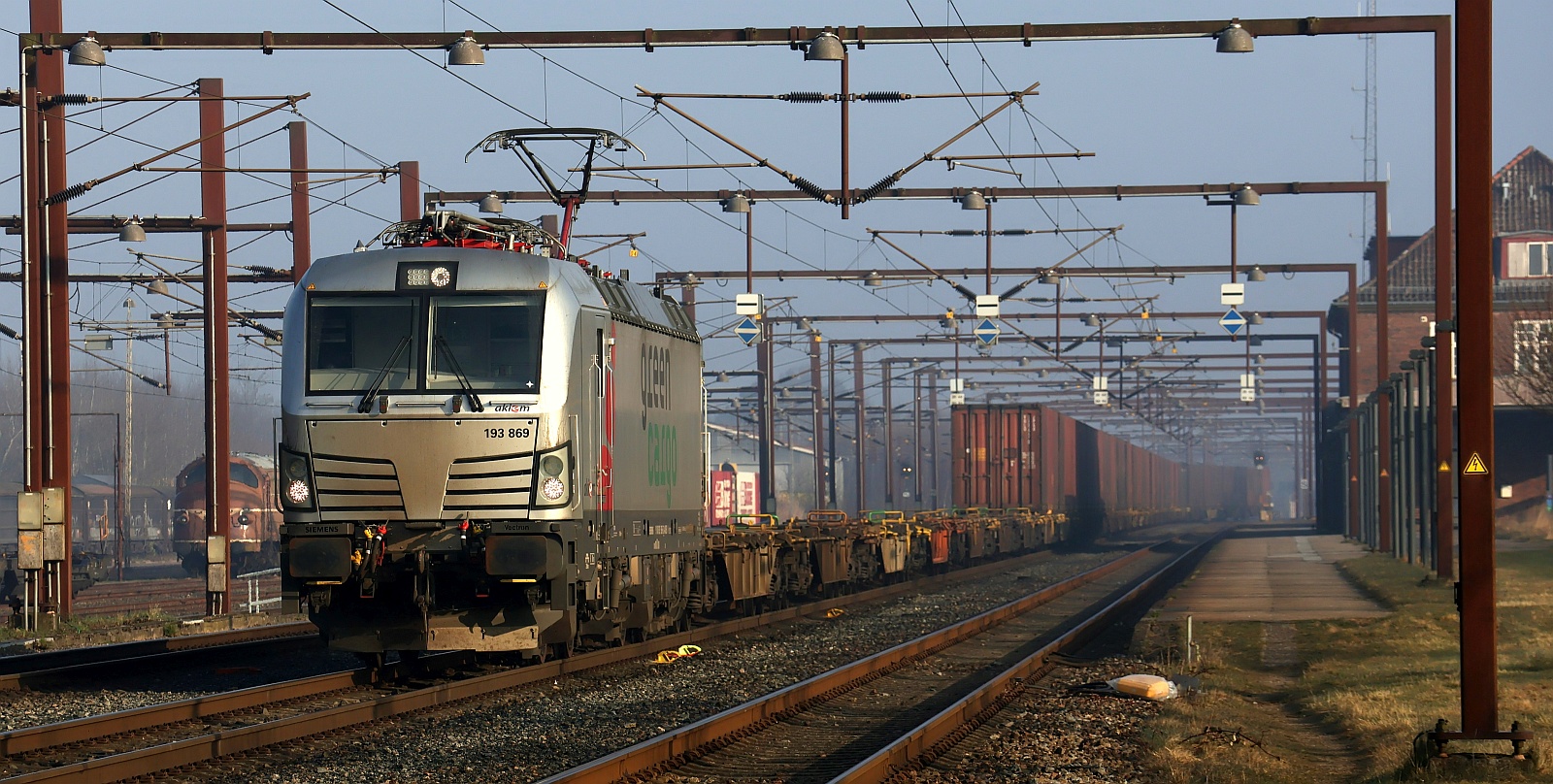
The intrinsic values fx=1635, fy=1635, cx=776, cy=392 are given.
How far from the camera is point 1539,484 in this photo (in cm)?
6253

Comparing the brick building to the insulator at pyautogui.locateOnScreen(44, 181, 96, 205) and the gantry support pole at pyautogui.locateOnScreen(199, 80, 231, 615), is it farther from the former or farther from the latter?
the insulator at pyautogui.locateOnScreen(44, 181, 96, 205)

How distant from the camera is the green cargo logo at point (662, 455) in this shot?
55.5 ft

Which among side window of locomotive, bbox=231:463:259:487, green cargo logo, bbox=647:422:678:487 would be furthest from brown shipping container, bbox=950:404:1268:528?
green cargo logo, bbox=647:422:678:487

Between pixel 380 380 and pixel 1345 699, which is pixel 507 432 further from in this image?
pixel 1345 699

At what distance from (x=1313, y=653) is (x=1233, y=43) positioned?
7.68m

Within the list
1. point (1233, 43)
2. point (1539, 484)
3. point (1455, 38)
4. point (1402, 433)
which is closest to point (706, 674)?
point (1455, 38)

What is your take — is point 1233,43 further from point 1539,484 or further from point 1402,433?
point 1539,484

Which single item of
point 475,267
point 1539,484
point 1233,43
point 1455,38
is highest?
point 1233,43

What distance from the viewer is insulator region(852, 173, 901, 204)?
82.2 feet

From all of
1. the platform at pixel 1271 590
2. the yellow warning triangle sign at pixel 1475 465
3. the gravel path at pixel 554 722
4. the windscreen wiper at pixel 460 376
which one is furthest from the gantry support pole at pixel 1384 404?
the windscreen wiper at pixel 460 376

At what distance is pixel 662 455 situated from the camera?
57.5 feet

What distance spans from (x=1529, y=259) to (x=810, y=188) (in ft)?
191

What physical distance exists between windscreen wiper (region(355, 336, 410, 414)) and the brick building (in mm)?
45917

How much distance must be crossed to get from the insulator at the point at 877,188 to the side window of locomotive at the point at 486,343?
1214cm
